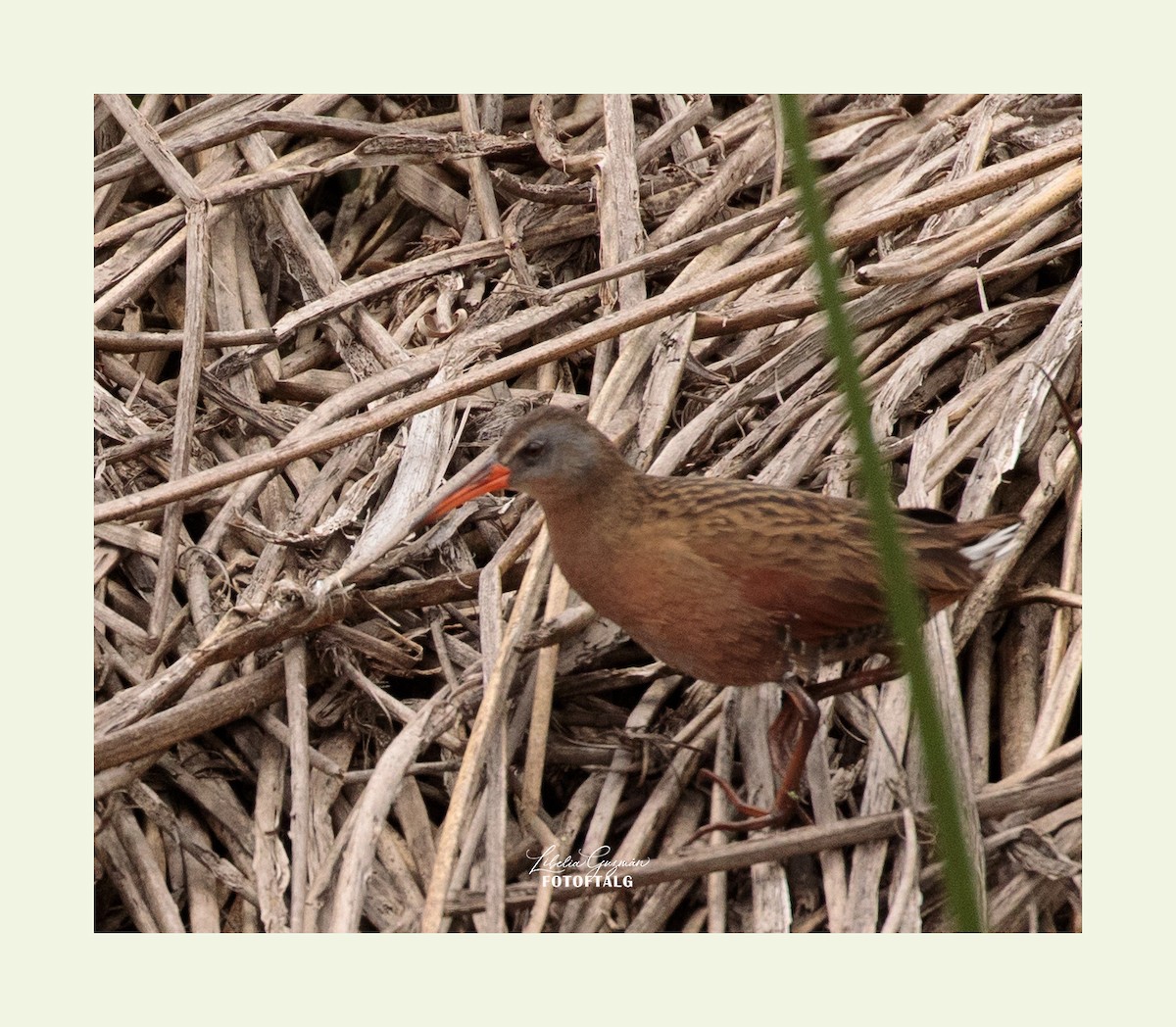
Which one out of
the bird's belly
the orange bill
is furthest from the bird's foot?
the orange bill

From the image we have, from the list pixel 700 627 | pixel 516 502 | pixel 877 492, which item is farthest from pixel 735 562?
pixel 877 492

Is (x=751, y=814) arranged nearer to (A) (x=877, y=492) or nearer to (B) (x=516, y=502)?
(B) (x=516, y=502)

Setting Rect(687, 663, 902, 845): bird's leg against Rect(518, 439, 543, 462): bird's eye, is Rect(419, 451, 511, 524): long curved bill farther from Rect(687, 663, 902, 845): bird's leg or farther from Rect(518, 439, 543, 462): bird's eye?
Rect(687, 663, 902, 845): bird's leg

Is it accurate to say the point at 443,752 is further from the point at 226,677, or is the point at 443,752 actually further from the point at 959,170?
the point at 959,170

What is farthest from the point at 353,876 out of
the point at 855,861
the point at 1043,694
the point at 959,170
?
the point at 959,170

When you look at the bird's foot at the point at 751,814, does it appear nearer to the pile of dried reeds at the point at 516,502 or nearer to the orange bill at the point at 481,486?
the pile of dried reeds at the point at 516,502
